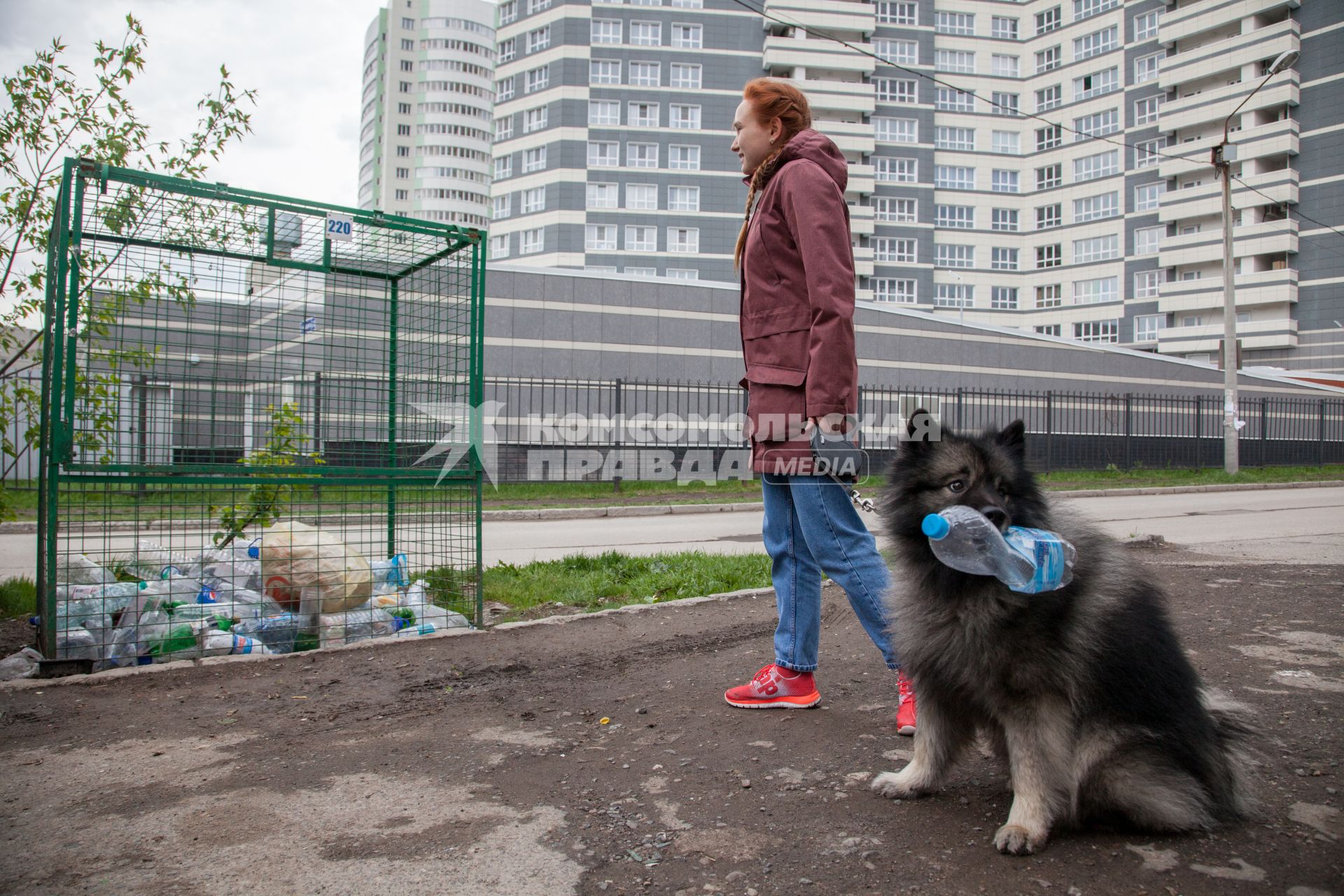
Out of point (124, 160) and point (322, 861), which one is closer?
point (322, 861)

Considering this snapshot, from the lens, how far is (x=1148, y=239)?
4925 centimetres

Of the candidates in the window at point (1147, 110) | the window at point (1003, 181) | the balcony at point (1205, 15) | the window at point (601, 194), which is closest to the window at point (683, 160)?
the window at point (601, 194)

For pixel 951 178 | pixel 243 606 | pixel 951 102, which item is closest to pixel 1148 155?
pixel 951 178

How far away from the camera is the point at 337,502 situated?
470cm

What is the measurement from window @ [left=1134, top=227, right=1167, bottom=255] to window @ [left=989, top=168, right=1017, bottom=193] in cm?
889

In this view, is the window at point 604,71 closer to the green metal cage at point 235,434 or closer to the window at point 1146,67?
the window at point 1146,67

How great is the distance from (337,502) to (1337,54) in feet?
193

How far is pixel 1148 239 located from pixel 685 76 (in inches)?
1215

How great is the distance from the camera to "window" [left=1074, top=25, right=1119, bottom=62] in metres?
51.2

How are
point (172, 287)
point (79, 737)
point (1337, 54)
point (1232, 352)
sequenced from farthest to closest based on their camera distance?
point (1337, 54)
point (1232, 352)
point (172, 287)
point (79, 737)

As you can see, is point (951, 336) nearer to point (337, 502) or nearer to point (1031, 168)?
point (337, 502)

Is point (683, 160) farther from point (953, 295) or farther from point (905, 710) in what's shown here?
point (905, 710)

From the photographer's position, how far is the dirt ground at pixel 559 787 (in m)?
1.92

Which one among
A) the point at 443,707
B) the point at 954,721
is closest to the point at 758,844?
the point at 954,721
